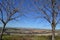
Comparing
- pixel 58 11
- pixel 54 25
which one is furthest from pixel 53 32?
pixel 58 11

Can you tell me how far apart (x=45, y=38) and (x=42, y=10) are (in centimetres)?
287

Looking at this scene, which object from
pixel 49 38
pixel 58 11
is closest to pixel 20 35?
pixel 49 38

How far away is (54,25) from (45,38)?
5.79ft

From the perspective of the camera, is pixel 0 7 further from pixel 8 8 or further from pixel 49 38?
pixel 49 38

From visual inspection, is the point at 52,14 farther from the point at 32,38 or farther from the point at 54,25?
the point at 32,38

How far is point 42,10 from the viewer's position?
21.9 metres

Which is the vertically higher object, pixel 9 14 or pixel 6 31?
pixel 9 14

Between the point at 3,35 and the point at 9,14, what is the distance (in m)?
2.30

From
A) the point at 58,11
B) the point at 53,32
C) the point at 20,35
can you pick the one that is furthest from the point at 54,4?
the point at 20,35

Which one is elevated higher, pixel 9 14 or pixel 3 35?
pixel 9 14

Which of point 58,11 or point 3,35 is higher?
point 58,11

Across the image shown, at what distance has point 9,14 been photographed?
22344 millimetres

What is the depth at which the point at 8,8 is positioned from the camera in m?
22.4

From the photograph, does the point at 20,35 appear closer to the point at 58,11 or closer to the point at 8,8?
the point at 8,8
